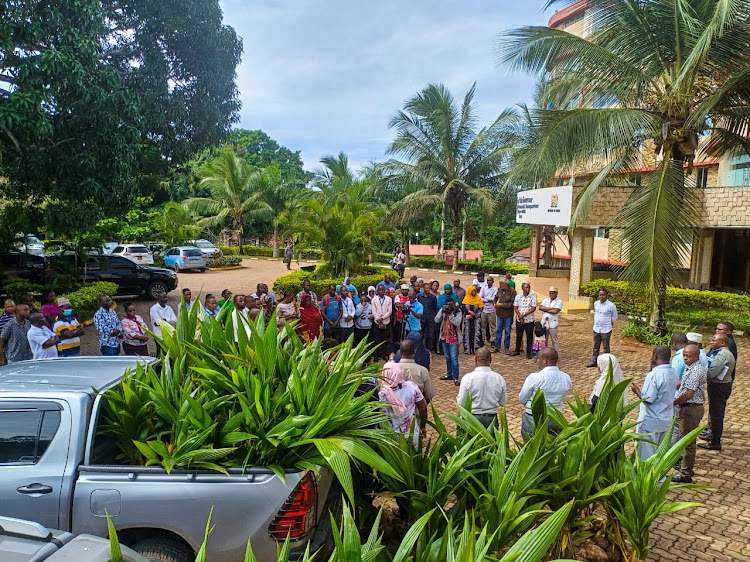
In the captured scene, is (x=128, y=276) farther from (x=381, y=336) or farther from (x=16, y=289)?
(x=381, y=336)

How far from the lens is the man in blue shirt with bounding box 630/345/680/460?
5777 mm

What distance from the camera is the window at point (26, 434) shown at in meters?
3.90

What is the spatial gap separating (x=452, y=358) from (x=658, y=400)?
436 centimetres

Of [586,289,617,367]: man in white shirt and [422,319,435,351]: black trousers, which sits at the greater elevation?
[586,289,617,367]: man in white shirt

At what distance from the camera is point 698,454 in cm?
704

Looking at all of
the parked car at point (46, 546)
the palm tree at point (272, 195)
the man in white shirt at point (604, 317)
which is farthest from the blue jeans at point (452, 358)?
the palm tree at point (272, 195)

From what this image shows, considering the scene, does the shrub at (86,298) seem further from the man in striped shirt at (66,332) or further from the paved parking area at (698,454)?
the man in striped shirt at (66,332)

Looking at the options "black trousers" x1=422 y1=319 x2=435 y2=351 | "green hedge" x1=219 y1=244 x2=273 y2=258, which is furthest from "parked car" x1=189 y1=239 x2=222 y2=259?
"black trousers" x1=422 y1=319 x2=435 y2=351

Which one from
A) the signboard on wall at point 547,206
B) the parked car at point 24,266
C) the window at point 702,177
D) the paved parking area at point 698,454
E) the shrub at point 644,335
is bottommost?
the paved parking area at point 698,454

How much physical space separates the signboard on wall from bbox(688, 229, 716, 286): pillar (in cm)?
446

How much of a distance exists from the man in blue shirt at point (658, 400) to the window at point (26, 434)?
16.9 ft

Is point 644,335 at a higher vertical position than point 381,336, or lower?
lower

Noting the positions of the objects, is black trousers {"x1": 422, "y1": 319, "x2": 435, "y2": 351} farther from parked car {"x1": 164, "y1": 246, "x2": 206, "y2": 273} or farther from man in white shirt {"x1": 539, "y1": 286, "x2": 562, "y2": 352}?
parked car {"x1": 164, "y1": 246, "x2": 206, "y2": 273}

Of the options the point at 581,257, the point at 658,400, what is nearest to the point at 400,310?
the point at 658,400
